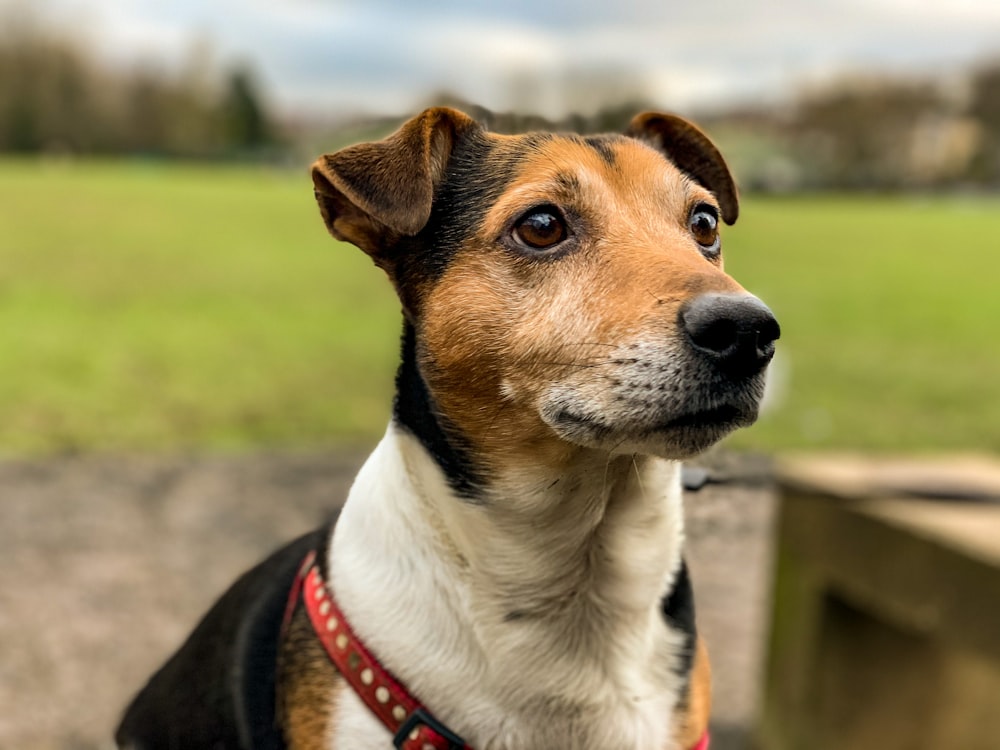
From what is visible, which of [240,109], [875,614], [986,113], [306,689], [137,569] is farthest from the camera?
[240,109]

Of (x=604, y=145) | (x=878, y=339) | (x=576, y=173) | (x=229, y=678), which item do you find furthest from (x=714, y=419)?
(x=878, y=339)

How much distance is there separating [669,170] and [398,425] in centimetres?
81

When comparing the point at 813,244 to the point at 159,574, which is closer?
the point at 159,574

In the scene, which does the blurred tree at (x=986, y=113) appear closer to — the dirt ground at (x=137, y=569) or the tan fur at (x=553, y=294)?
the dirt ground at (x=137, y=569)

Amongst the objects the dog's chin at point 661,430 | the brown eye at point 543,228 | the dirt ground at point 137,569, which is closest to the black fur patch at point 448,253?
the brown eye at point 543,228

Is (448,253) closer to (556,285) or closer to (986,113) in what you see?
(556,285)

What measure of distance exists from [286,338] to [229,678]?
11.2m

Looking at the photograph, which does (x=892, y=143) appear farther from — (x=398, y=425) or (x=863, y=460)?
(x=398, y=425)

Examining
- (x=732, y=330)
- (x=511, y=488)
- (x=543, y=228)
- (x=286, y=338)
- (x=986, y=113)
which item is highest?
(x=986, y=113)

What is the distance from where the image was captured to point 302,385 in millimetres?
10555

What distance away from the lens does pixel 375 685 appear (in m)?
1.90

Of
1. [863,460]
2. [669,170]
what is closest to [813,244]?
[863,460]

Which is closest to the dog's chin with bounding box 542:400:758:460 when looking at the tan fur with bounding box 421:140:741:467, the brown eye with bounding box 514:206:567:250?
the tan fur with bounding box 421:140:741:467

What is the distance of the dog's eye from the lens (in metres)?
2.20
